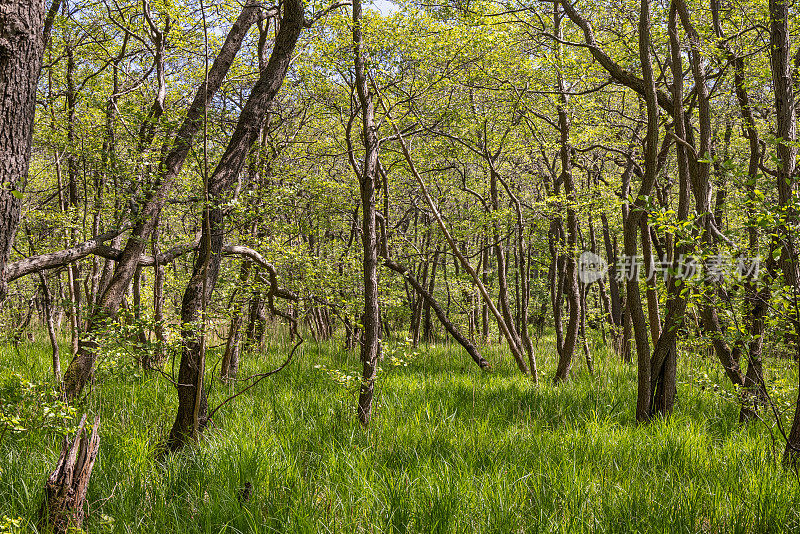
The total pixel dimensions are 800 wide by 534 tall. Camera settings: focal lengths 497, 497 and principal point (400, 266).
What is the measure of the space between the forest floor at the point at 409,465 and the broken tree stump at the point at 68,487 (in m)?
0.15

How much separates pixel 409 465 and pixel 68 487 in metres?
2.01

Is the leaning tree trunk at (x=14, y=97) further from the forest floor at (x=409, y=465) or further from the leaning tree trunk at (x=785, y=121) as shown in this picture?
the leaning tree trunk at (x=785, y=121)

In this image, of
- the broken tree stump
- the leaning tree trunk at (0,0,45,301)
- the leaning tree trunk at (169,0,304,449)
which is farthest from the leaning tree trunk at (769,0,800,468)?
the broken tree stump

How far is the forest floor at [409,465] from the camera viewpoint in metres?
2.73

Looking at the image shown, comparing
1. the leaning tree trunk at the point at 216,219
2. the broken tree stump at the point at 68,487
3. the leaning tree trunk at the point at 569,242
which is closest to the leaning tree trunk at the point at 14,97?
the broken tree stump at the point at 68,487

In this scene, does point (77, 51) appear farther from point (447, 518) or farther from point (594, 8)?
point (447, 518)

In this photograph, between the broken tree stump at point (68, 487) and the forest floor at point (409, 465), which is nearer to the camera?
the broken tree stump at point (68, 487)

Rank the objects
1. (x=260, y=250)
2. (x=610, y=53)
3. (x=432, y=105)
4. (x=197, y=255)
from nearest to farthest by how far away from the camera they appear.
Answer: (x=197, y=255) → (x=260, y=250) → (x=610, y=53) → (x=432, y=105)

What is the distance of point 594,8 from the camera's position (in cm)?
602

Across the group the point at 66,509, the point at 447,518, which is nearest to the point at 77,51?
the point at 66,509

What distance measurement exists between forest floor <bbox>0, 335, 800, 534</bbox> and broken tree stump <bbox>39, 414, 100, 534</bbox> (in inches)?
5.9

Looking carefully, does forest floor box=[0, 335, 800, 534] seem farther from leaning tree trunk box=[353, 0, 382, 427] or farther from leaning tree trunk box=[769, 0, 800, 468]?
leaning tree trunk box=[353, 0, 382, 427]

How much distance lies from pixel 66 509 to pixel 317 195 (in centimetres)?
602

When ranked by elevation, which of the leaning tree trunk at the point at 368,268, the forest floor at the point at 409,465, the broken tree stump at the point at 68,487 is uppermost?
the leaning tree trunk at the point at 368,268
